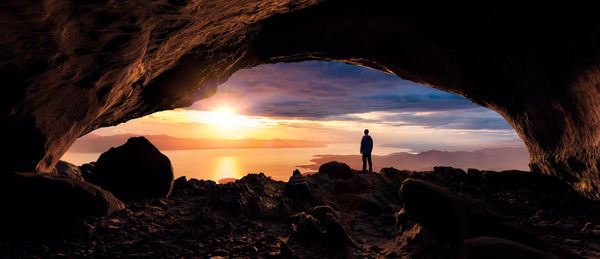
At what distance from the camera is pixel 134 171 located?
20.1 ft

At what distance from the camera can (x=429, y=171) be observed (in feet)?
37.3

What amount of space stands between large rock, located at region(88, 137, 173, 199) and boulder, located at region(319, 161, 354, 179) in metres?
6.82

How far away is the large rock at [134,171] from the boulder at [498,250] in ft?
20.6

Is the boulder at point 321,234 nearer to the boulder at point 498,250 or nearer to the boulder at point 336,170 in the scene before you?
the boulder at point 498,250

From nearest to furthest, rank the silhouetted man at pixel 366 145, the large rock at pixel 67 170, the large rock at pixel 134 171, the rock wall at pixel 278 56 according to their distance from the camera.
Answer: the rock wall at pixel 278 56 < the large rock at pixel 134 171 < the large rock at pixel 67 170 < the silhouetted man at pixel 366 145

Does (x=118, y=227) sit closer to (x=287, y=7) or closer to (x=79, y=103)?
(x=79, y=103)

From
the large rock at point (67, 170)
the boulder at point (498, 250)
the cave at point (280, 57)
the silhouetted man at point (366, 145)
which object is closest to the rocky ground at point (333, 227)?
the boulder at point (498, 250)

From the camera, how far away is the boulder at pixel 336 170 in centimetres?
1139

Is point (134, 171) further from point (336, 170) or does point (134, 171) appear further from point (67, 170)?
point (336, 170)

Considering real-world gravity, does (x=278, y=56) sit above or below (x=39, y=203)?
above

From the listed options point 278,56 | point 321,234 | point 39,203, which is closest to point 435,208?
point 321,234

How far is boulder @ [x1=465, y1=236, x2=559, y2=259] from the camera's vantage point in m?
2.84

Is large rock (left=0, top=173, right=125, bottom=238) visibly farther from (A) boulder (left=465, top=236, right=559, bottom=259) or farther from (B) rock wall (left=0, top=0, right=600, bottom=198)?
(A) boulder (left=465, top=236, right=559, bottom=259)

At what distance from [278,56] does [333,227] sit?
7193mm
